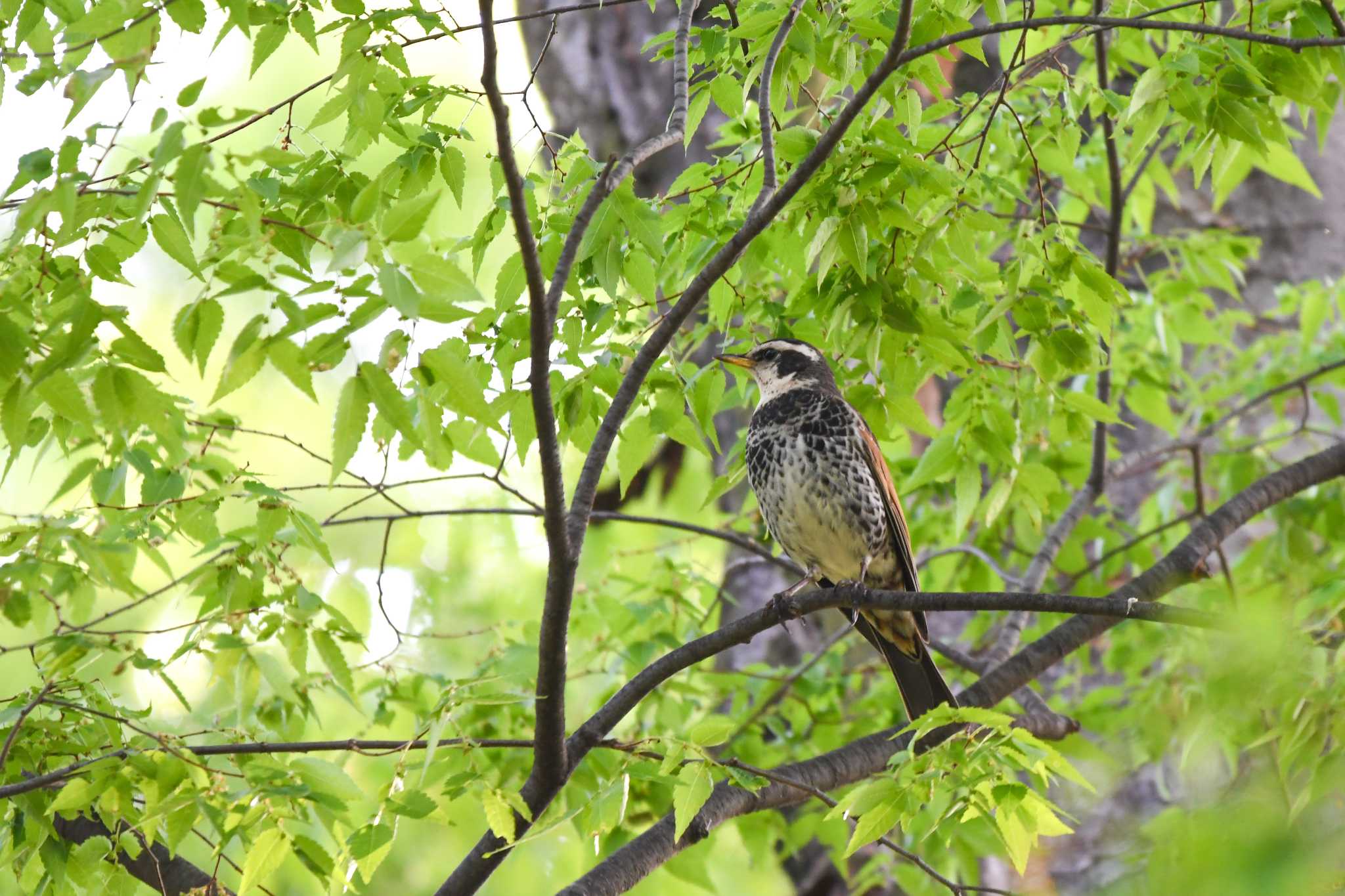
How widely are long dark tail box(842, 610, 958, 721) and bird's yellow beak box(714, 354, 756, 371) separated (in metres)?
0.87

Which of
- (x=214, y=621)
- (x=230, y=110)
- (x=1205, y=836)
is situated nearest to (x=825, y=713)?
(x=214, y=621)

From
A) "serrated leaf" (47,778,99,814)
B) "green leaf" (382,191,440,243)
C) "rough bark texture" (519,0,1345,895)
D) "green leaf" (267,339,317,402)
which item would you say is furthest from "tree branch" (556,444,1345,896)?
"rough bark texture" (519,0,1345,895)

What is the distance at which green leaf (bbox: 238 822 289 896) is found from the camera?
2.15m

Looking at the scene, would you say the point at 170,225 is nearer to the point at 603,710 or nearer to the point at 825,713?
the point at 603,710

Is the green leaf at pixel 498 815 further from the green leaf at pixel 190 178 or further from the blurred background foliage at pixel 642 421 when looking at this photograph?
the green leaf at pixel 190 178

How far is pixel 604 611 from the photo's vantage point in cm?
423

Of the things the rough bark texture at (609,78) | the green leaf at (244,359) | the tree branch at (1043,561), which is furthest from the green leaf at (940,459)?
the rough bark texture at (609,78)

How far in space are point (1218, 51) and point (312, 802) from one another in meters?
2.36

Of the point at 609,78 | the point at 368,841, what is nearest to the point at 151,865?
the point at 368,841

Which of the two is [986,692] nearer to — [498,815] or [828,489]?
[828,489]

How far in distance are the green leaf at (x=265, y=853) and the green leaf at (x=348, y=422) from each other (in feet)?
2.48

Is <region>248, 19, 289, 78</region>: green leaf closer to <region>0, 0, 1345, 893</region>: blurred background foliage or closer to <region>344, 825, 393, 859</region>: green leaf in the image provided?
<region>0, 0, 1345, 893</region>: blurred background foliage

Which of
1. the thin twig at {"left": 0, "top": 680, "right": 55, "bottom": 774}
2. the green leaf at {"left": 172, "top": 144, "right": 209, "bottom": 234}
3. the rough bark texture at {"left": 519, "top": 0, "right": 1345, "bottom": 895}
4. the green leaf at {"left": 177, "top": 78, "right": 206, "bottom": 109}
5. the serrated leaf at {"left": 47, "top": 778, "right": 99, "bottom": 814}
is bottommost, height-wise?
the serrated leaf at {"left": 47, "top": 778, "right": 99, "bottom": 814}

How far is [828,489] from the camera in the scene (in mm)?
3885
